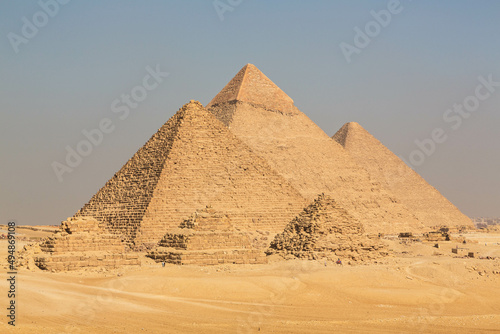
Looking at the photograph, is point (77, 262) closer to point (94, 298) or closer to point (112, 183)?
point (94, 298)

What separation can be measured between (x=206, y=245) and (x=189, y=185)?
14.2 m

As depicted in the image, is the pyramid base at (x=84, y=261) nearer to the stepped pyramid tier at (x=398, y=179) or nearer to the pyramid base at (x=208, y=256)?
the pyramid base at (x=208, y=256)

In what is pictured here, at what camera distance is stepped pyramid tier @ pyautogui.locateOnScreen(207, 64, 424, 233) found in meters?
68.7

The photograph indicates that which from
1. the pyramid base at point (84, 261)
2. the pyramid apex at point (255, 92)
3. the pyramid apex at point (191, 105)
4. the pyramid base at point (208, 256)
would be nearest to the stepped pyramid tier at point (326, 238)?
the pyramid base at point (208, 256)

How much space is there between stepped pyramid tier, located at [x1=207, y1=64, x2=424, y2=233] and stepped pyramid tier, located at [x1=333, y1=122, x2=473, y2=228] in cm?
1383

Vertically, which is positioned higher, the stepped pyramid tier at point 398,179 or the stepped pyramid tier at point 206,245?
the stepped pyramid tier at point 398,179

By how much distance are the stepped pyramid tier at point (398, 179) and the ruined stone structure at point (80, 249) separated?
63468 mm

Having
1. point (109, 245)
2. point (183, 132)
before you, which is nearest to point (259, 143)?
point (183, 132)

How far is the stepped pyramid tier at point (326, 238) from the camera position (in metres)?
28.5

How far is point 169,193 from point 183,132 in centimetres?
572

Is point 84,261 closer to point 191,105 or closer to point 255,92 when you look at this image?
point 191,105

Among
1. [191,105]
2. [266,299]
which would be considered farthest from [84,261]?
[191,105]

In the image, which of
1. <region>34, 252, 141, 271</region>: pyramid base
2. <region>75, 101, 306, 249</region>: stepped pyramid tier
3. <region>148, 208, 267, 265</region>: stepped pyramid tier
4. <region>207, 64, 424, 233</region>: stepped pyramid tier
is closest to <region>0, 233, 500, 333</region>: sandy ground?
<region>34, 252, 141, 271</region>: pyramid base

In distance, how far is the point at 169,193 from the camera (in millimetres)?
41125
